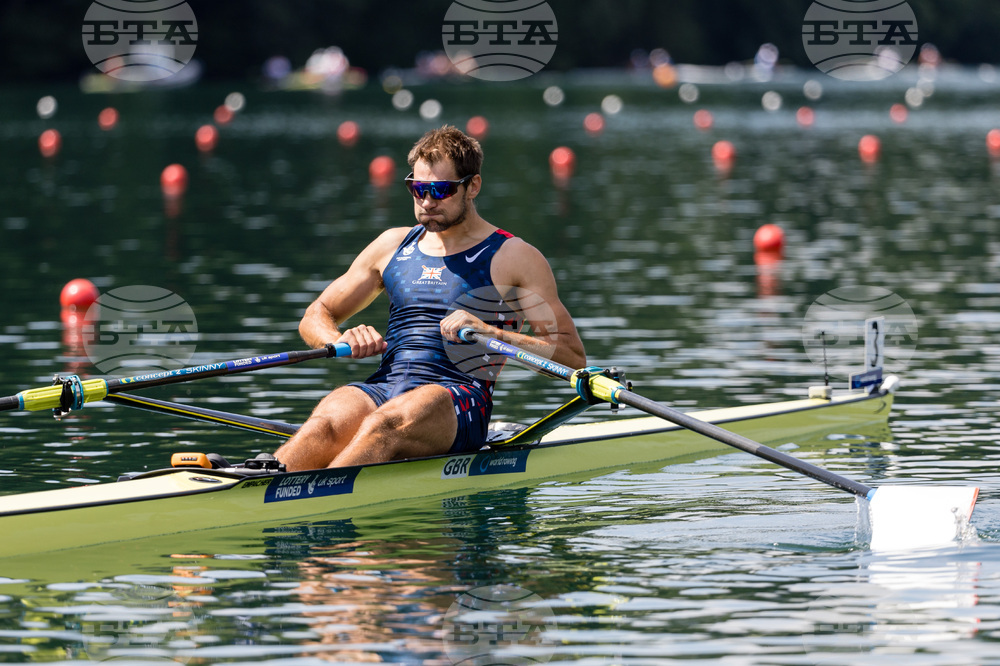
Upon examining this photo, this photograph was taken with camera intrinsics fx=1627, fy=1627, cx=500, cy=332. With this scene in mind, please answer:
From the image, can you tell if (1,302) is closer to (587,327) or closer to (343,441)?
(587,327)

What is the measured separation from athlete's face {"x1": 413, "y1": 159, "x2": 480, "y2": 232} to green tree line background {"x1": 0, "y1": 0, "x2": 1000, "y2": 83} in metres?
62.3

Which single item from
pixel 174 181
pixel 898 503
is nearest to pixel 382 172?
pixel 174 181

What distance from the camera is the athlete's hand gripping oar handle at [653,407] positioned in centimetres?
790

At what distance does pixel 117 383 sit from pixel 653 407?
2.79 m

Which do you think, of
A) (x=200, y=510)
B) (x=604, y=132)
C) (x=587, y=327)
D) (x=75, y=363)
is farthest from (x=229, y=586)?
(x=604, y=132)

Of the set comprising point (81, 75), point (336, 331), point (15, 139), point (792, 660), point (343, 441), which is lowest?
point (792, 660)

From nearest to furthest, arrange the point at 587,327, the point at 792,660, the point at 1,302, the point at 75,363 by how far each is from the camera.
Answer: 1. the point at 792,660
2. the point at 75,363
3. the point at 587,327
4. the point at 1,302

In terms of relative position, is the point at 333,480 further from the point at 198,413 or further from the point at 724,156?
the point at 724,156

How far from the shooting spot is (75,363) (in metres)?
13.1

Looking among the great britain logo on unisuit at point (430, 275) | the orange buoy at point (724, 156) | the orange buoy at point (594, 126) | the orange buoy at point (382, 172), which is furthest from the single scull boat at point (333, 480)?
the orange buoy at point (594, 126)

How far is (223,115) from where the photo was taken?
5209 cm

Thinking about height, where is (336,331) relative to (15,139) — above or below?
below

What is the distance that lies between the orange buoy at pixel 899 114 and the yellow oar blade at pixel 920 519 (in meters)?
45.1

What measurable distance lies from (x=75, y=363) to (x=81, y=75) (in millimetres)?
61370
